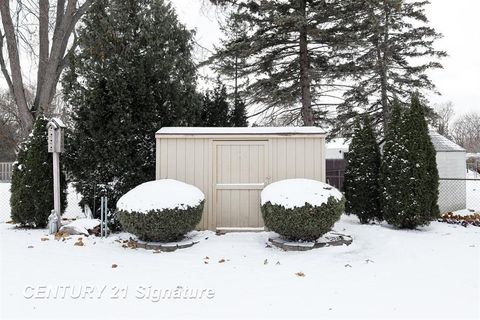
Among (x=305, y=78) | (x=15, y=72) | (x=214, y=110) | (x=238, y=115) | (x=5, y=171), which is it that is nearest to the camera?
(x=15, y=72)

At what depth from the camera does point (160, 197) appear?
5406 mm

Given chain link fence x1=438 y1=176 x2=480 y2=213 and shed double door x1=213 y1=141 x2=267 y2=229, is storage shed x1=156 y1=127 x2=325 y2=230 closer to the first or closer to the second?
shed double door x1=213 y1=141 x2=267 y2=229

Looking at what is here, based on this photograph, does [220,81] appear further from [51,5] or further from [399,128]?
[399,128]

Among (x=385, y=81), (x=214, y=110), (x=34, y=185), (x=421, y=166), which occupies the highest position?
(x=385, y=81)

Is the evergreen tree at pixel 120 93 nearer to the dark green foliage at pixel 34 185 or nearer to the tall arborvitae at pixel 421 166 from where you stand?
the dark green foliage at pixel 34 185

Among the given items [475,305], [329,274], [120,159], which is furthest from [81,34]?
[475,305]

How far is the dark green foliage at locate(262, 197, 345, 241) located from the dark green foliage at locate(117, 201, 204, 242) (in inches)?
50.6

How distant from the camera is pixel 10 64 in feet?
26.9

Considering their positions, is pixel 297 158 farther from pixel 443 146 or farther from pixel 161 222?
pixel 443 146

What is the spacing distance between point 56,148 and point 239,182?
346cm

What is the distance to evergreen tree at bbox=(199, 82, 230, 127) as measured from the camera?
9633 millimetres

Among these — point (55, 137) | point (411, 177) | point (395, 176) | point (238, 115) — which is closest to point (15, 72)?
point (55, 137)

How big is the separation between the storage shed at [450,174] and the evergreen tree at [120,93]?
793 cm

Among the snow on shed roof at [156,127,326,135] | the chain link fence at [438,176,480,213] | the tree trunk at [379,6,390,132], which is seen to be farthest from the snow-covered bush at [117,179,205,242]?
the tree trunk at [379,6,390,132]
